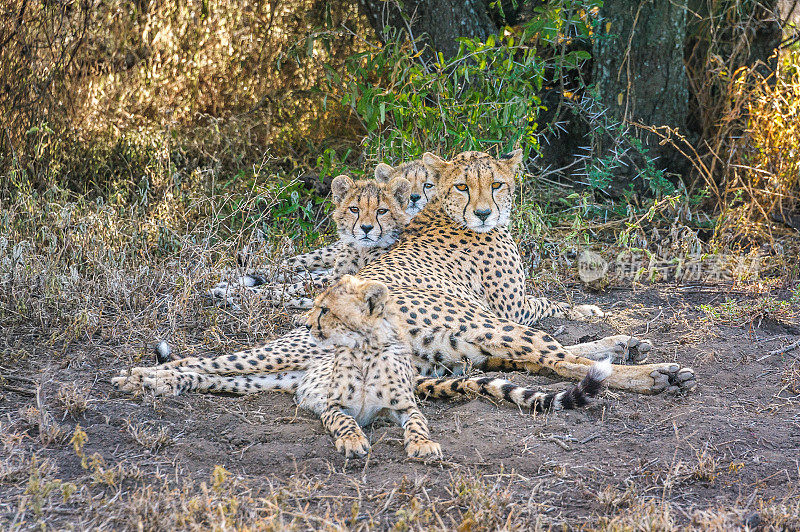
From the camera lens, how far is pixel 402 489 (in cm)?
261

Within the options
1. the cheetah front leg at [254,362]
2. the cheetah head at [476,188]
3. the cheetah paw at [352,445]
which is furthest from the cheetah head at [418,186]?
the cheetah paw at [352,445]

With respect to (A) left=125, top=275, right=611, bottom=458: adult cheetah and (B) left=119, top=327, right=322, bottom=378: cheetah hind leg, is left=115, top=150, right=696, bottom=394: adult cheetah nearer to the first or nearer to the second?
(B) left=119, top=327, right=322, bottom=378: cheetah hind leg

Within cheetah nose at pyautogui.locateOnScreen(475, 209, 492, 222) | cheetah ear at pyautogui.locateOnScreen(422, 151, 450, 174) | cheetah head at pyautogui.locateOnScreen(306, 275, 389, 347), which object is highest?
cheetah ear at pyautogui.locateOnScreen(422, 151, 450, 174)

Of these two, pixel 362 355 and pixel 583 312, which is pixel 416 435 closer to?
pixel 362 355

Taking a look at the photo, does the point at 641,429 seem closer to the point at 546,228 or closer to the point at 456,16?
the point at 546,228

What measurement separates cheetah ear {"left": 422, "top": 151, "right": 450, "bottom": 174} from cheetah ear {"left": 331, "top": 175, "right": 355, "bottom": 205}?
18.6 inches

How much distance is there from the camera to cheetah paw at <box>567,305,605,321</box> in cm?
475

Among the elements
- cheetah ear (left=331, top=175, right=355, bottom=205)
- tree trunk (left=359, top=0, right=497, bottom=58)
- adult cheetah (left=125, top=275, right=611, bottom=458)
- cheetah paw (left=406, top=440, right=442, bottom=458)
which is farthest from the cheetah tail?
tree trunk (left=359, top=0, right=497, bottom=58)

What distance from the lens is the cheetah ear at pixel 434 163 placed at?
4.71 metres

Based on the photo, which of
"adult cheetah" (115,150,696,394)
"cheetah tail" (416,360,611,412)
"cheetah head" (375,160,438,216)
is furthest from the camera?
"cheetah head" (375,160,438,216)

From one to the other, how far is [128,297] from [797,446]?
3.17 meters

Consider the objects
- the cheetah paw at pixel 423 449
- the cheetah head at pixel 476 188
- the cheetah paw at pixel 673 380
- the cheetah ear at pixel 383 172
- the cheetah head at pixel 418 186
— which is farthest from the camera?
the cheetah ear at pixel 383 172

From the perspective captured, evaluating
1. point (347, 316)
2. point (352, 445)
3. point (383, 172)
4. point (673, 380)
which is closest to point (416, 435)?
point (352, 445)

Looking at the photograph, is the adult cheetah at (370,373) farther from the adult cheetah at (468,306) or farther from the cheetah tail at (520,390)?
the adult cheetah at (468,306)
